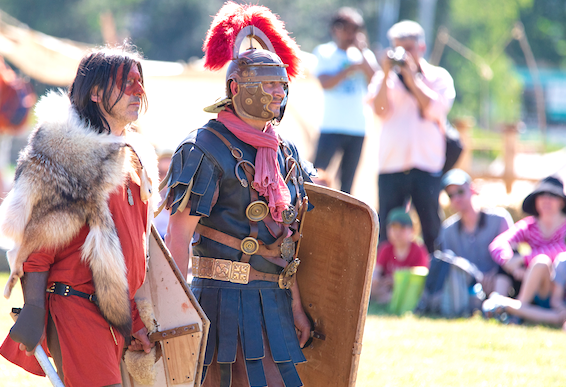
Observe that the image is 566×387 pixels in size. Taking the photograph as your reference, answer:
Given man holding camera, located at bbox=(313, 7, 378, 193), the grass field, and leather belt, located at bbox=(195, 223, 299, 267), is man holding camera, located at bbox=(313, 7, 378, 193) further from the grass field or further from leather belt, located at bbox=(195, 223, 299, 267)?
leather belt, located at bbox=(195, 223, 299, 267)

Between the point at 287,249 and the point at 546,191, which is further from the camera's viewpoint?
the point at 546,191

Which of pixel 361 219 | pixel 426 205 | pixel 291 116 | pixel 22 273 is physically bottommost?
pixel 22 273

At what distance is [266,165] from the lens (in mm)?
2744

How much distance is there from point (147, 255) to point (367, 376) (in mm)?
1909

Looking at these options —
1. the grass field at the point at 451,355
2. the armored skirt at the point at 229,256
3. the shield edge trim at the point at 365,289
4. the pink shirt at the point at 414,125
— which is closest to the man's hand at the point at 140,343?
the armored skirt at the point at 229,256

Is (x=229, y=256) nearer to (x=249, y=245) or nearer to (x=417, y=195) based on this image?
(x=249, y=245)

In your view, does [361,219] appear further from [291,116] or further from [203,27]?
[203,27]

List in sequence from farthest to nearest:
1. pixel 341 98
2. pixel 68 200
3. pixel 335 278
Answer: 1. pixel 341 98
2. pixel 335 278
3. pixel 68 200

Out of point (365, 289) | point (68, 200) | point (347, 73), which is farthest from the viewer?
point (347, 73)

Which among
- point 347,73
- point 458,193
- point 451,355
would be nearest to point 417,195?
point 458,193

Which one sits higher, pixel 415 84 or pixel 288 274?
pixel 415 84

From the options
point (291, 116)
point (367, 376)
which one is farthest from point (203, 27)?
point (367, 376)

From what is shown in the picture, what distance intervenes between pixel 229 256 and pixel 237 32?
2.96ft

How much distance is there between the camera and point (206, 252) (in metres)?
2.77
